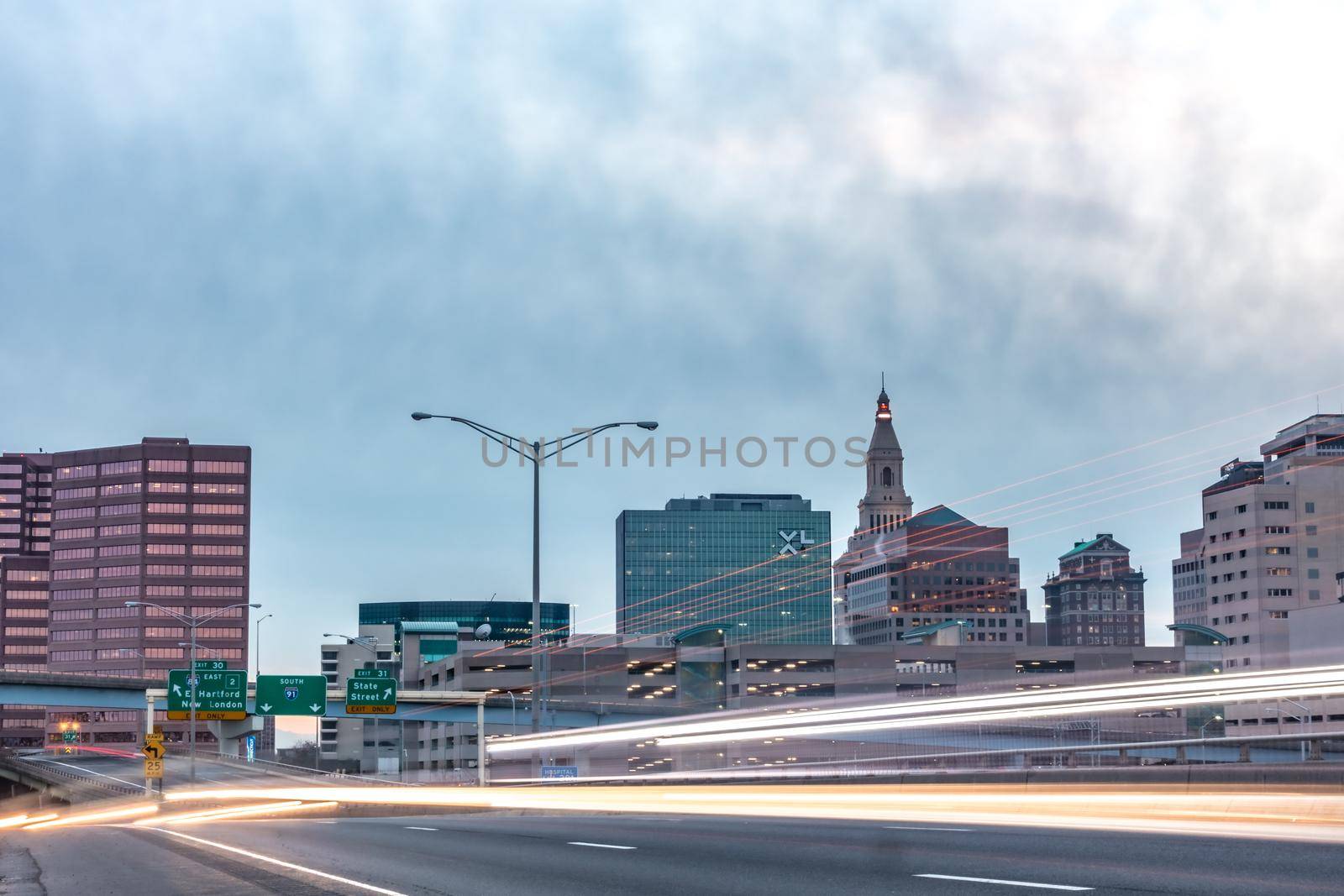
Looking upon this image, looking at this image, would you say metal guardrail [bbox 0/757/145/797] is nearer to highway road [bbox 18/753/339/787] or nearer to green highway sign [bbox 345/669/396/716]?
highway road [bbox 18/753/339/787]

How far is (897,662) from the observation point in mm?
168750

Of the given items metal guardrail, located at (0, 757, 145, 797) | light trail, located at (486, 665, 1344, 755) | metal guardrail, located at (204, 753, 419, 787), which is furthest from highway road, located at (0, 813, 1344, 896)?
metal guardrail, located at (0, 757, 145, 797)

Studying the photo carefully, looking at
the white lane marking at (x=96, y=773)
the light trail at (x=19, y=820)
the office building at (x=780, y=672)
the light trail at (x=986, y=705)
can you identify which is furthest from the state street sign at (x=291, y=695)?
the office building at (x=780, y=672)

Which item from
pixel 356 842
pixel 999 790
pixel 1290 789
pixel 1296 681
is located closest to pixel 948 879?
pixel 1290 789

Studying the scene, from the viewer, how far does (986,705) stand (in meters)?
39.2

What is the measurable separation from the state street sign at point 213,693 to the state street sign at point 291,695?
1580 mm

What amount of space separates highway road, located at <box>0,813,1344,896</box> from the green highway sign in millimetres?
50178

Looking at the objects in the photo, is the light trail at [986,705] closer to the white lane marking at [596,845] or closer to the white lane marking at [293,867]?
the white lane marking at [596,845]

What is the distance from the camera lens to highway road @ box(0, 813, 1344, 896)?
12484 millimetres

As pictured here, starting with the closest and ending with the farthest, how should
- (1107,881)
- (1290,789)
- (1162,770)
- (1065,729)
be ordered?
(1107,881), (1290,789), (1162,770), (1065,729)

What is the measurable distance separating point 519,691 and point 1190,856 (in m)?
153

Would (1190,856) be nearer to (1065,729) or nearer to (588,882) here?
(588,882)

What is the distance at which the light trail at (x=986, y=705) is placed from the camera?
29.8 meters

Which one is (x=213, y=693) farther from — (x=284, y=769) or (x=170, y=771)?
(x=170, y=771)
